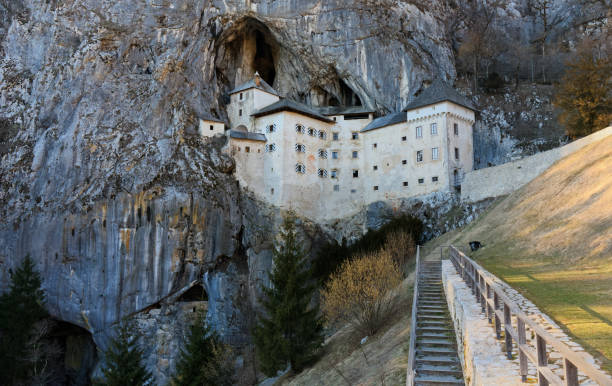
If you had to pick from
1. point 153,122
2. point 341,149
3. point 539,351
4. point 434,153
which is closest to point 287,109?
Answer: point 341,149

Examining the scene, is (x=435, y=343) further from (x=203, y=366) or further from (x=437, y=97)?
(x=437, y=97)

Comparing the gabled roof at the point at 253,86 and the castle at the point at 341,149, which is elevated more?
the gabled roof at the point at 253,86

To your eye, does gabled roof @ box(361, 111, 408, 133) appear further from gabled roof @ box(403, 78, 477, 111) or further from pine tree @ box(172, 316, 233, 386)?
pine tree @ box(172, 316, 233, 386)

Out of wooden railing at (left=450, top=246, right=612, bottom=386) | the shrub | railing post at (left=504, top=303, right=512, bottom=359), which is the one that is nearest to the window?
the shrub

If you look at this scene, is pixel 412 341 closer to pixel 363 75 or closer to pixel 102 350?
pixel 102 350

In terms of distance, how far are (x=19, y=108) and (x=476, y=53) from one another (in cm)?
4884

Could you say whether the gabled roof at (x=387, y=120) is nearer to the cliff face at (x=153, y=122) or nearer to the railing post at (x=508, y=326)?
the cliff face at (x=153, y=122)

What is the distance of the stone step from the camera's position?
10580mm

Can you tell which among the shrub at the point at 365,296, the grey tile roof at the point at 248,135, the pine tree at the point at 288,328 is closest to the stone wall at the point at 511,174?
the shrub at the point at 365,296

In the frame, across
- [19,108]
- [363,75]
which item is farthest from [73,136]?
[363,75]

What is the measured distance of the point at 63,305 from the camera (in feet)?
127

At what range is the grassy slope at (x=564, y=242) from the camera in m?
9.12

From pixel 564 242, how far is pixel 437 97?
975 inches

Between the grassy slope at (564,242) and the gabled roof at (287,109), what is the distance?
18289 mm
